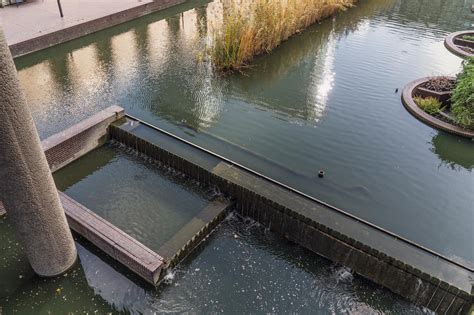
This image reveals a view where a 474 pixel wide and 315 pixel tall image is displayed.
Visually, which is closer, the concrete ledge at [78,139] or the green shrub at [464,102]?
the concrete ledge at [78,139]

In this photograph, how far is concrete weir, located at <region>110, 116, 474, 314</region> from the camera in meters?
4.04

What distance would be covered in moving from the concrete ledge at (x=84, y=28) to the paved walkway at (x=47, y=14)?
13cm

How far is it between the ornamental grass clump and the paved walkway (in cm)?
433

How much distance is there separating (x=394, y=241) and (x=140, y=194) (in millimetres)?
3345

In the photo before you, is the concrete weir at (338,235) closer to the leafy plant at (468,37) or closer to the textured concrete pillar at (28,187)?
the textured concrete pillar at (28,187)

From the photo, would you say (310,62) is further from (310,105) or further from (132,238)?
(132,238)

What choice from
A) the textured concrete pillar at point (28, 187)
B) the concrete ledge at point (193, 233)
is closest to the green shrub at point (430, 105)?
the concrete ledge at point (193, 233)

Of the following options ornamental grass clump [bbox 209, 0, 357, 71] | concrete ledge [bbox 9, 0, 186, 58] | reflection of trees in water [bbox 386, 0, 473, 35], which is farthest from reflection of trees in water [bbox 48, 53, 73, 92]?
reflection of trees in water [bbox 386, 0, 473, 35]

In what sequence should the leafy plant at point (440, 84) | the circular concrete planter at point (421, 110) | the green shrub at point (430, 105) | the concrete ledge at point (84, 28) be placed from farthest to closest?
the concrete ledge at point (84, 28)
the leafy plant at point (440, 84)
the green shrub at point (430, 105)
the circular concrete planter at point (421, 110)

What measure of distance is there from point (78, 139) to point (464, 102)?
21.8 feet

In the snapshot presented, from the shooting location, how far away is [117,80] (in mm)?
8094

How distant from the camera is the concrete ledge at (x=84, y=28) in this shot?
354 inches

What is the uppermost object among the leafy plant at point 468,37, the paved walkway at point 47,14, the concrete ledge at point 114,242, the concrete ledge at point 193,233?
the paved walkway at point 47,14

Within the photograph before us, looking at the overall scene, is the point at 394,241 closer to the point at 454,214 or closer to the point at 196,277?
the point at 454,214
